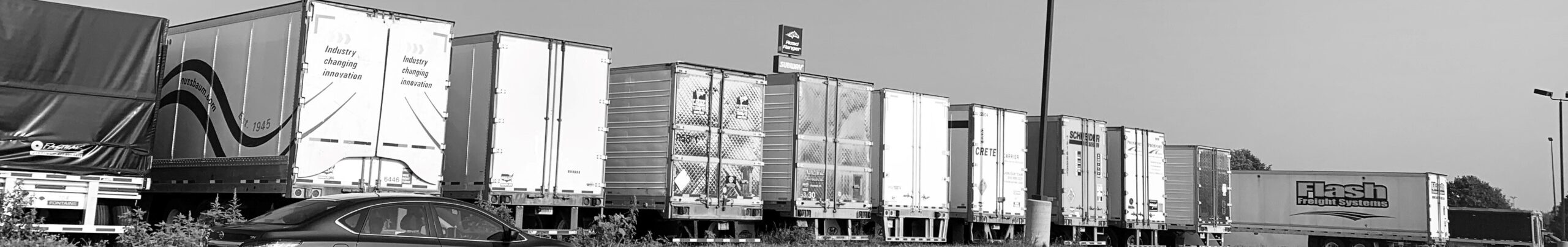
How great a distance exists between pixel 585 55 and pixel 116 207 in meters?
6.63

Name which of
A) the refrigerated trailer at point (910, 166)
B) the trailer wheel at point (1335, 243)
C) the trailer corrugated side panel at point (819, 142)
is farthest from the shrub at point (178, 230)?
the trailer wheel at point (1335, 243)

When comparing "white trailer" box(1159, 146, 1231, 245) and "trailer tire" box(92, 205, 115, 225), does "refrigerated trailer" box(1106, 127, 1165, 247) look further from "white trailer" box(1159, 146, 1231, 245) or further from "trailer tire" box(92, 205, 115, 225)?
"trailer tire" box(92, 205, 115, 225)

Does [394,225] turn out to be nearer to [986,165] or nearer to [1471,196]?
[986,165]

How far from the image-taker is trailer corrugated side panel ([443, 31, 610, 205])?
1733 centimetres

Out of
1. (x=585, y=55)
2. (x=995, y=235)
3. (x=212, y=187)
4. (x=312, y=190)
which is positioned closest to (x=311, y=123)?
(x=312, y=190)

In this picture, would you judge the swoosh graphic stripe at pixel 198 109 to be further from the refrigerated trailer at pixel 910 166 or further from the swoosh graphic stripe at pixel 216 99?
the refrigerated trailer at pixel 910 166

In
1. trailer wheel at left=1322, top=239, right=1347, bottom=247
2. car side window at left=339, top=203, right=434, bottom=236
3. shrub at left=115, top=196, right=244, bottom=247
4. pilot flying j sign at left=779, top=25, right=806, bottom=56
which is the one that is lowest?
shrub at left=115, top=196, right=244, bottom=247

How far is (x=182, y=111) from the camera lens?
55.5 feet

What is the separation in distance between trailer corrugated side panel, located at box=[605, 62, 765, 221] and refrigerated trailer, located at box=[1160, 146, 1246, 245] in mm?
16833

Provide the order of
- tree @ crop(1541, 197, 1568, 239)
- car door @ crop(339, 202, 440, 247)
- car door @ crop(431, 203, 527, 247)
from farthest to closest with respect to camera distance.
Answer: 1. tree @ crop(1541, 197, 1568, 239)
2. car door @ crop(431, 203, 527, 247)
3. car door @ crop(339, 202, 440, 247)

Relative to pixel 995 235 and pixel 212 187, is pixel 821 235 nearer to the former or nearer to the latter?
pixel 995 235

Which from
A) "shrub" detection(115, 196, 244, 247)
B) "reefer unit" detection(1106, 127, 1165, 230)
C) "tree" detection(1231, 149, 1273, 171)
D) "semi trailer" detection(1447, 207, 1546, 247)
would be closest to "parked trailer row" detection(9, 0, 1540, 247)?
"shrub" detection(115, 196, 244, 247)

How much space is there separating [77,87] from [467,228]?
19.9 feet

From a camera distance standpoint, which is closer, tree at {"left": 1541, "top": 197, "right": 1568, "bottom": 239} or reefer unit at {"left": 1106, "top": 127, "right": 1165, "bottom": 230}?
reefer unit at {"left": 1106, "top": 127, "right": 1165, "bottom": 230}
